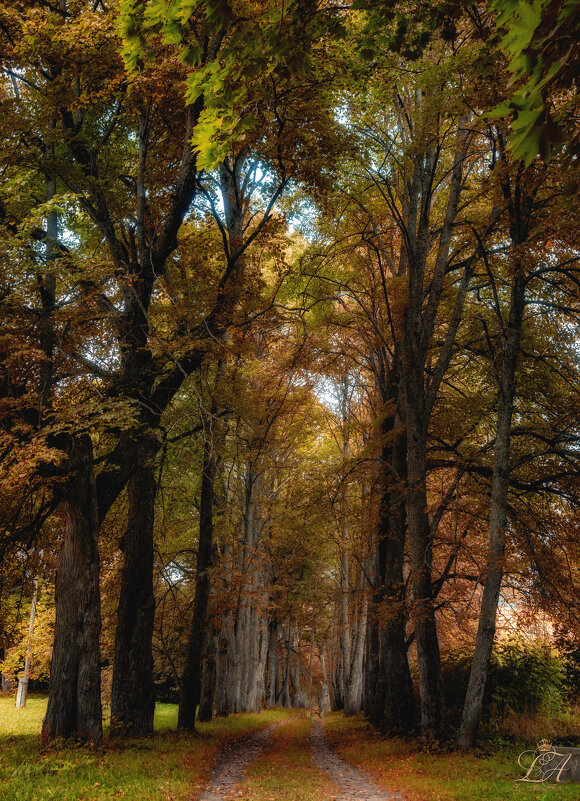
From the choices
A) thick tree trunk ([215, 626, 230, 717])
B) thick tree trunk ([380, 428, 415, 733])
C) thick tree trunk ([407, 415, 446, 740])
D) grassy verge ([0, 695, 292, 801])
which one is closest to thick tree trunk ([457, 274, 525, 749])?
thick tree trunk ([407, 415, 446, 740])

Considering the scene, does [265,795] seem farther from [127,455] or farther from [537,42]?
[537,42]

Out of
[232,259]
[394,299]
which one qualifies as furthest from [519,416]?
[232,259]

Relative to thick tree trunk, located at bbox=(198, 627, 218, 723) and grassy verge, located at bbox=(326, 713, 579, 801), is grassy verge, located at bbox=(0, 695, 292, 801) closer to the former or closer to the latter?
grassy verge, located at bbox=(326, 713, 579, 801)

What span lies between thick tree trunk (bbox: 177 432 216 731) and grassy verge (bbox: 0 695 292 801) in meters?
2.19

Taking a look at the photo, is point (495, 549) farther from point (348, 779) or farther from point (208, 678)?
point (208, 678)

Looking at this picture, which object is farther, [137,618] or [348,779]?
[137,618]

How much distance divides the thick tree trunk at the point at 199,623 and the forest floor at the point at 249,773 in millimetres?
693

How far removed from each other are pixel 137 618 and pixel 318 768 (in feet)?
14.9

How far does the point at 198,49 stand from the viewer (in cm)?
326

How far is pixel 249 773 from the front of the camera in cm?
942

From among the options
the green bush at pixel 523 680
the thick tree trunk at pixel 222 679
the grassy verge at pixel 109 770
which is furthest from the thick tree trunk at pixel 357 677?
the grassy verge at pixel 109 770

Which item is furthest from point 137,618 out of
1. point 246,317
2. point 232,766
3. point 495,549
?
point 495,549

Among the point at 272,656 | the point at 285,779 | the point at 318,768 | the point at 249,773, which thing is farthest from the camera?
the point at 272,656

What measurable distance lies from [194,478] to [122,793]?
12253 mm
